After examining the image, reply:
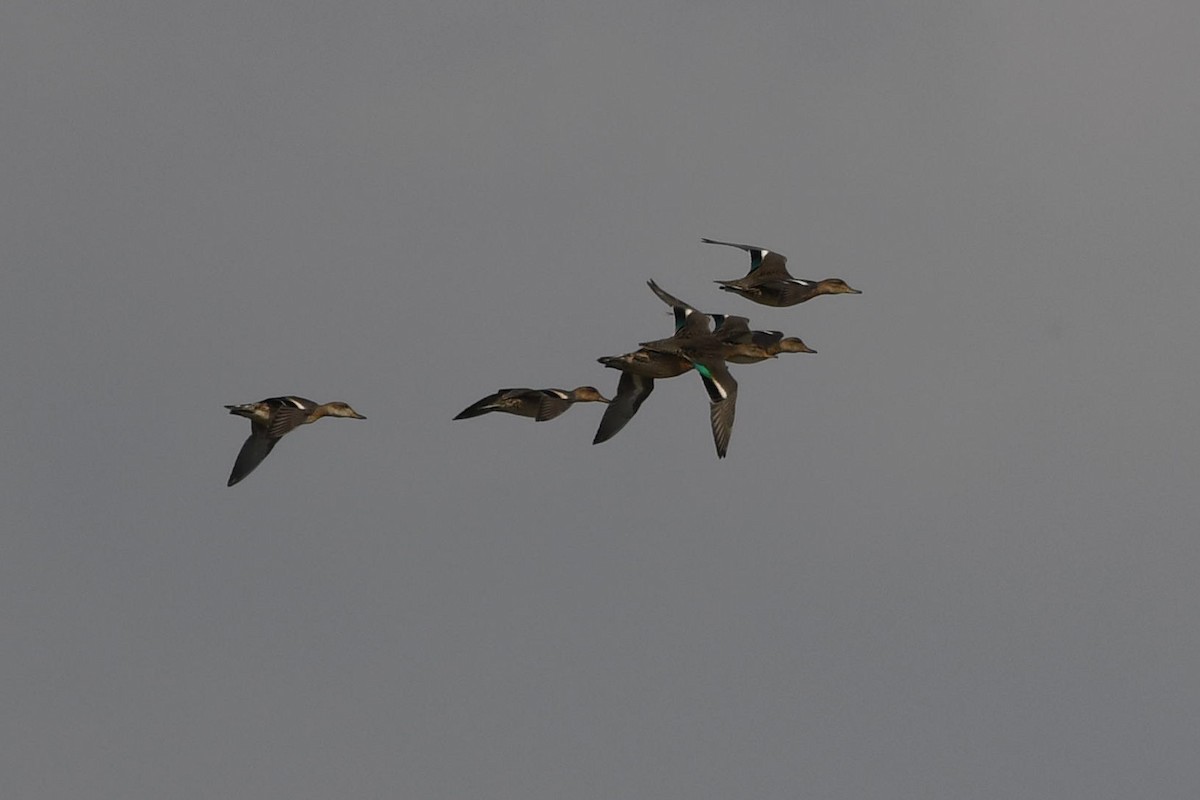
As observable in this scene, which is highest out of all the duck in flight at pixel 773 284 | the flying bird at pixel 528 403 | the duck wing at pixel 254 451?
the duck in flight at pixel 773 284

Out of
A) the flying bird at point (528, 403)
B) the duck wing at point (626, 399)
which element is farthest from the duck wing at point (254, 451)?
the duck wing at point (626, 399)

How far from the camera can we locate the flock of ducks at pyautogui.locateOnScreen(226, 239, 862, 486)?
5891cm

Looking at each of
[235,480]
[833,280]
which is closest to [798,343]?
[833,280]

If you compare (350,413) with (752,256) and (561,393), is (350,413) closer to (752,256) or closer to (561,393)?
(561,393)

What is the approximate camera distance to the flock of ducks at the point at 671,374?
58906 millimetres

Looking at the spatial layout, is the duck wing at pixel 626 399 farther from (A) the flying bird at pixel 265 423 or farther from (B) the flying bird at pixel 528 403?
(A) the flying bird at pixel 265 423

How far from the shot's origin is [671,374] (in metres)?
61.2

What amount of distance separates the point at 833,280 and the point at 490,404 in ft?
33.0

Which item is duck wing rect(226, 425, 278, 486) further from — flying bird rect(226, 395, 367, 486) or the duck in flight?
the duck in flight

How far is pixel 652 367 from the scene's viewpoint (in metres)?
61.2

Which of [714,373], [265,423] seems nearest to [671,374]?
[714,373]

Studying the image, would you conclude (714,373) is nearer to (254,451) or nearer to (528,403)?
(528,403)

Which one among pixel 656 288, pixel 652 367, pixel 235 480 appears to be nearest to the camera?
pixel 235 480

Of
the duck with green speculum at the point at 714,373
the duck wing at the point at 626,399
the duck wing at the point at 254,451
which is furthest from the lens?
the duck wing at the point at 626,399
